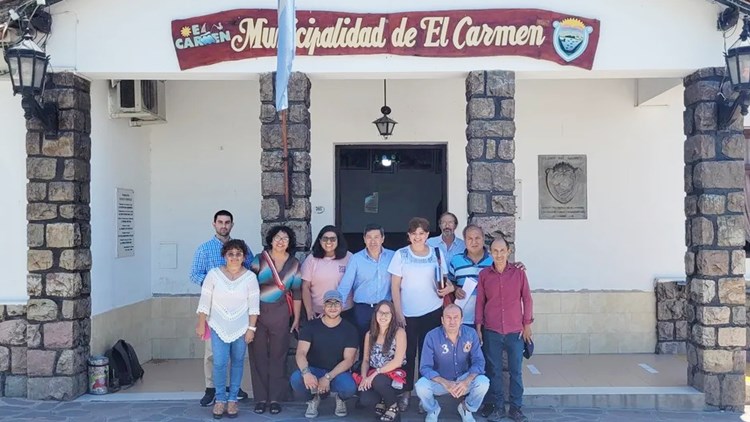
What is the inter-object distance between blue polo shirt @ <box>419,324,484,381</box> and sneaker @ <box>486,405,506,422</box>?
0.54 metres

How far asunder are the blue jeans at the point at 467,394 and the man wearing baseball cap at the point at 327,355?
57 cm

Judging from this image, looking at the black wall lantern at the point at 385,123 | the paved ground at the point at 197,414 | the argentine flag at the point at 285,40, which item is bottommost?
the paved ground at the point at 197,414

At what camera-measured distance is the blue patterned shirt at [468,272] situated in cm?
550

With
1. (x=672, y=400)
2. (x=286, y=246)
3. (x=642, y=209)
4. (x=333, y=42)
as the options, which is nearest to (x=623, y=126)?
(x=642, y=209)

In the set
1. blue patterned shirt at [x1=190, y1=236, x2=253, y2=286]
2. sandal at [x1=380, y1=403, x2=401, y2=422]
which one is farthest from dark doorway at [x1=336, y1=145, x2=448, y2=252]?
sandal at [x1=380, y1=403, x2=401, y2=422]

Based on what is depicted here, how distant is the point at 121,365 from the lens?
641 centimetres

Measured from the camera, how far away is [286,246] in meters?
5.50

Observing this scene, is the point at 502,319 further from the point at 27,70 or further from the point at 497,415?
the point at 27,70

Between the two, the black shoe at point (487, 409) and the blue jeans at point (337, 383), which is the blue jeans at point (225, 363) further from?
the black shoe at point (487, 409)

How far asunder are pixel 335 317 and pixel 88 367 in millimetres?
2606

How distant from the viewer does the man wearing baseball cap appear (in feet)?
17.2

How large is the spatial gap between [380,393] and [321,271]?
3.72ft

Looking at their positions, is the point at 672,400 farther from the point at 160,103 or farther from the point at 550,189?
the point at 160,103

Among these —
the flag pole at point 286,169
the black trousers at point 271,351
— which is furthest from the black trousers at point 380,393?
the flag pole at point 286,169
